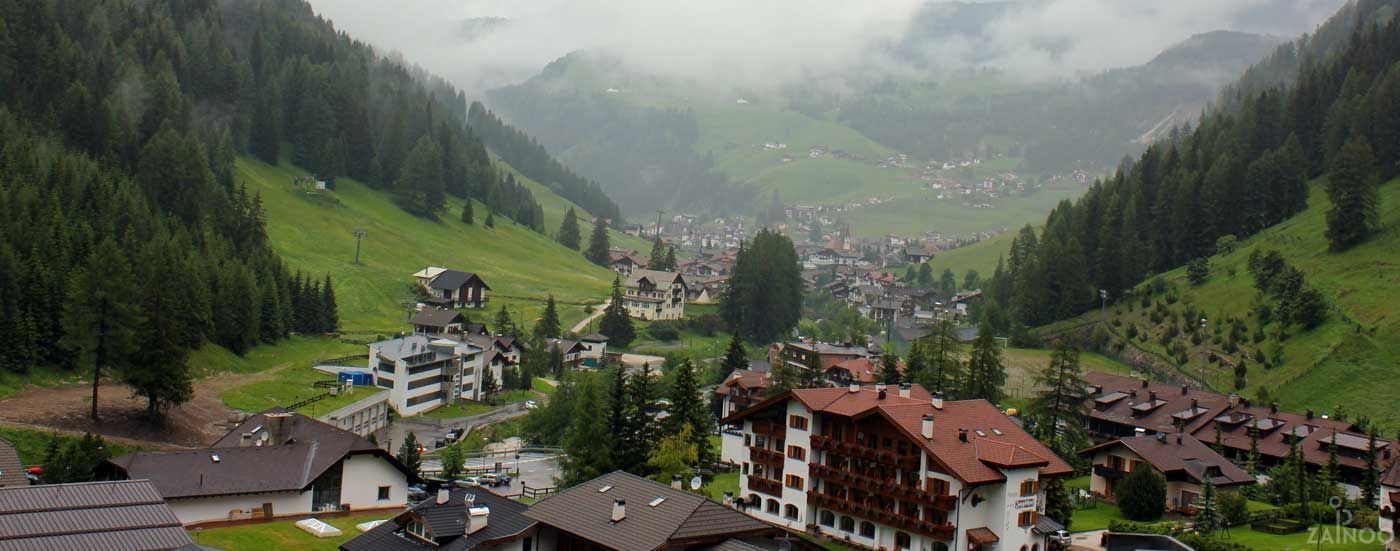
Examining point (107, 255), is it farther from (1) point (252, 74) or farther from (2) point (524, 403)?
(1) point (252, 74)

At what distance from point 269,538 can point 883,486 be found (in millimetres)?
26087

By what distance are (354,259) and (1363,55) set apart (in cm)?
11723

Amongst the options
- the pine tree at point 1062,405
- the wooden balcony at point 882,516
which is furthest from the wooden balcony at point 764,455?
the pine tree at point 1062,405

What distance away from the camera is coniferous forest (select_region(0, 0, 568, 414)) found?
70.1 metres

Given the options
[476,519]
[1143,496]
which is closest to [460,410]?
[476,519]

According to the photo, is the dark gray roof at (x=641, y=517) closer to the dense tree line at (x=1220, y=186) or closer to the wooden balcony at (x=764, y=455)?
the wooden balcony at (x=764, y=455)

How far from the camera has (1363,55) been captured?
431 ft

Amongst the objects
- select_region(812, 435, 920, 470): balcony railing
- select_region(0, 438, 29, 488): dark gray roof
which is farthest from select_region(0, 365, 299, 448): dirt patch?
select_region(812, 435, 920, 470): balcony railing

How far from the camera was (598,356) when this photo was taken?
120 meters

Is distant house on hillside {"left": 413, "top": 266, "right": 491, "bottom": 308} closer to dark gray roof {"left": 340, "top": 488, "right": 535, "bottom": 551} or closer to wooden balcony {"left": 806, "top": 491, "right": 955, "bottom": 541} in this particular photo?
wooden balcony {"left": 806, "top": 491, "right": 955, "bottom": 541}

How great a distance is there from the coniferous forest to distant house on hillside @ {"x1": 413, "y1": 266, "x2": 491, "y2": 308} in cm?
1370

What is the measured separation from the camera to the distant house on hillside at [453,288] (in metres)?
130

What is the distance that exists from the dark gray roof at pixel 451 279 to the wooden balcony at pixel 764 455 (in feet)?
261

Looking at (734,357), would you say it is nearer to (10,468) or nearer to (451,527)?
(451,527)
